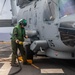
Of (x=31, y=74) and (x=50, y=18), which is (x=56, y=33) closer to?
(x=50, y=18)

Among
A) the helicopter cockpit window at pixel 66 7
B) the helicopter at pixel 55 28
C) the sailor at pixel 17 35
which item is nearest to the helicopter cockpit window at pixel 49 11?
the helicopter at pixel 55 28

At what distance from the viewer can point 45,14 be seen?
387 inches

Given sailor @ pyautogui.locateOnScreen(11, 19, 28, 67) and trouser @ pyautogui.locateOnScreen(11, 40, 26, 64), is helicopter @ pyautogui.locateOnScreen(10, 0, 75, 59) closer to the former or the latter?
trouser @ pyautogui.locateOnScreen(11, 40, 26, 64)

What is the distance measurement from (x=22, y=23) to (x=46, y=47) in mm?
1359

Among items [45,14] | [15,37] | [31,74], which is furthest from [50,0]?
[31,74]

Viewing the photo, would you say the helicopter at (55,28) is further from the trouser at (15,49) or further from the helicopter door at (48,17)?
the trouser at (15,49)

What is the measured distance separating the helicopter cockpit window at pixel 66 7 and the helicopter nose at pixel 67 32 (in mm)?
572

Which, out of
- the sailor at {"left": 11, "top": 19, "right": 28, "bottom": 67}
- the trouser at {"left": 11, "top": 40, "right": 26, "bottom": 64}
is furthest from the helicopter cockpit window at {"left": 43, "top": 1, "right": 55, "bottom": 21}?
the trouser at {"left": 11, "top": 40, "right": 26, "bottom": 64}

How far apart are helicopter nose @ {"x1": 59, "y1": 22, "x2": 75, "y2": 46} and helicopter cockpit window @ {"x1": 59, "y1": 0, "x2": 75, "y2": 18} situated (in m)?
0.57

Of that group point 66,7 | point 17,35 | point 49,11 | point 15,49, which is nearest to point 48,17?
point 49,11

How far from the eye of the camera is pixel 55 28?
8.81 meters

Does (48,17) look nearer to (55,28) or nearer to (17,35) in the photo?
(55,28)

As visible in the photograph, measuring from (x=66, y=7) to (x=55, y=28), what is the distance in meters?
0.79

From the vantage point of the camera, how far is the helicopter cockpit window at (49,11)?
9.30 m
